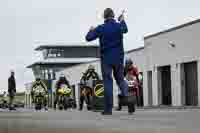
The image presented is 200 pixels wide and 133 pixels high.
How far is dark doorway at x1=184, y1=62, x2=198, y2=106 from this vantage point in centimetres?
4312

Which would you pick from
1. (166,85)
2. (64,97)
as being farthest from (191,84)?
(64,97)

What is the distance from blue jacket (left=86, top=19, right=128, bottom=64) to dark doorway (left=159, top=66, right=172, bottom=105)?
33528 millimetres

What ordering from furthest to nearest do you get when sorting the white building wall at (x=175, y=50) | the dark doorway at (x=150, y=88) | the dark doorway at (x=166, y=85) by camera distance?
the dark doorway at (x=150, y=88) < the dark doorway at (x=166, y=85) < the white building wall at (x=175, y=50)

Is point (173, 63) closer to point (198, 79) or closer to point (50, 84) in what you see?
point (198, 79)

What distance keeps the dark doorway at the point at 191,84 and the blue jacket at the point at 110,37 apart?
29347mm

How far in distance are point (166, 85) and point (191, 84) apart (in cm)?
438

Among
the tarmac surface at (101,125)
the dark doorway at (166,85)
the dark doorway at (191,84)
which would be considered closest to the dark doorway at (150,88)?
the dark doorway at (166,85)

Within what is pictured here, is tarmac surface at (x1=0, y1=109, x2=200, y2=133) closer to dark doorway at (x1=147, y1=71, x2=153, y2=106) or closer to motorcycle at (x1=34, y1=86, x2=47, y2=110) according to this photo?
motorcycle at (x1=34, y1=86, x2=47, y2=110)

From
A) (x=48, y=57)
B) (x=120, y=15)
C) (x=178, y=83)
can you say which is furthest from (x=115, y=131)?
(x=48, y=57)

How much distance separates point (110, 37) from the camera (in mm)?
13641

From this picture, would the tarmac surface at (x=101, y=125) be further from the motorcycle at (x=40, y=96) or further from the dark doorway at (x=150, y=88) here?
the dark doorway at (x=150, y=88)

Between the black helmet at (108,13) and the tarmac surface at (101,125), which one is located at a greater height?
the black helmet at (108,13)

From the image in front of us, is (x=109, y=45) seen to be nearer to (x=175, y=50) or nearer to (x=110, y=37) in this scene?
(x=110, y=37)

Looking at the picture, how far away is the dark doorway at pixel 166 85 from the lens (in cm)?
4738
